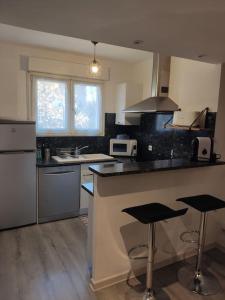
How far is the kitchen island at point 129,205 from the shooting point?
196 cm


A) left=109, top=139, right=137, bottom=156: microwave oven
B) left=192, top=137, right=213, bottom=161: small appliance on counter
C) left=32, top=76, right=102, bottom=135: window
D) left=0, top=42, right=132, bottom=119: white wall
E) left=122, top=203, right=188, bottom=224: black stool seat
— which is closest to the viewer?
left=122, top=203, right=188, bottom=224: black stool seat

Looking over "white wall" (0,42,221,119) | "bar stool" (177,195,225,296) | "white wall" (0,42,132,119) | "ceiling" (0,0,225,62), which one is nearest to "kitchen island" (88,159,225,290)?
"bar stool" (177,195,225,296)

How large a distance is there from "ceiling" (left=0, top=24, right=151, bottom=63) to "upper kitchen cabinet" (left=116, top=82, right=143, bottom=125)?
48cm

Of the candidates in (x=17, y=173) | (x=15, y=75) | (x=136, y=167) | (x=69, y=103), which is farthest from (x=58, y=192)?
(x=15, y=75)

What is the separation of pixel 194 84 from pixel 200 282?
7.10 ft

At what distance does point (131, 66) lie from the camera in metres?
4.25

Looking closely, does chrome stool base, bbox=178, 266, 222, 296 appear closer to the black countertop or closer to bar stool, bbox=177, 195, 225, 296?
bar stool, bbox=177, 195, 225, 296

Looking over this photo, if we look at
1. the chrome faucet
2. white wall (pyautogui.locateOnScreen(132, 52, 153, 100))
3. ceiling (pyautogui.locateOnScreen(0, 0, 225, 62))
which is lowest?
the chrome faucet

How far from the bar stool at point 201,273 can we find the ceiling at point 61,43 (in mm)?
2395

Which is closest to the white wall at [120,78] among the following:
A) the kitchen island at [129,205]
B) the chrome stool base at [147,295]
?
the kitchen island at [129,205]

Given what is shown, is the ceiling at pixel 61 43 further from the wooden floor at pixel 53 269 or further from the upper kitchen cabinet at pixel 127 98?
the wooden floor at pixel 53 269

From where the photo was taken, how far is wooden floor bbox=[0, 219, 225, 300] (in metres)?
1.96

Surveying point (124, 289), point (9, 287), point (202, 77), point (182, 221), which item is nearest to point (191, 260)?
point (182, 221)

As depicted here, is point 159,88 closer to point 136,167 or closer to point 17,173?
point 136,167
